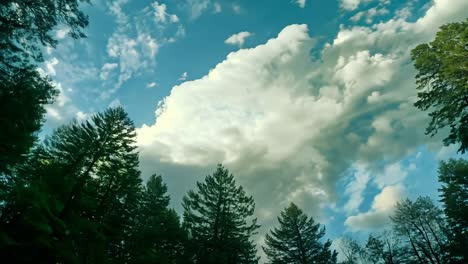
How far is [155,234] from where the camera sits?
65.2 feet

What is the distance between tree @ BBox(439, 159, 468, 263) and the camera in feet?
83.6

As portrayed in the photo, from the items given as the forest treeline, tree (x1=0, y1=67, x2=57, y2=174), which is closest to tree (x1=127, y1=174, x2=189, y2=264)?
the forest treeline

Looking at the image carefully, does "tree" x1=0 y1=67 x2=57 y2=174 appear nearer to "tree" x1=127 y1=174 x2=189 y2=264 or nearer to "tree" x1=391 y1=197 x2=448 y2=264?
"tree" x1=127 y1=174 x2=189 y2=264

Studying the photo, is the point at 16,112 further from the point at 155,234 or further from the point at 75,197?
the point at 155,234

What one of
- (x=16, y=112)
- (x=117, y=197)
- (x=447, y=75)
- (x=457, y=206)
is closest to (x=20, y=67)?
(x=16, y=112)

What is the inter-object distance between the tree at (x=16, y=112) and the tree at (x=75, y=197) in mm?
1307

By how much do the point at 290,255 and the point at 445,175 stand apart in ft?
63.6

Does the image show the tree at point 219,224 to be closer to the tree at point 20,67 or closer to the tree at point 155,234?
the tree at point 155,234

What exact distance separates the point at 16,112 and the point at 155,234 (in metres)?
13.3

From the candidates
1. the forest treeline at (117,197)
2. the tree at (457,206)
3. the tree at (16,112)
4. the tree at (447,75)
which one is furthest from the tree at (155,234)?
the tree at (457,206)

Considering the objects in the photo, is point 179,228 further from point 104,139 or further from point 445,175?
point 445,175

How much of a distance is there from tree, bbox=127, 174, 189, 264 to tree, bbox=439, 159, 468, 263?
27.2m

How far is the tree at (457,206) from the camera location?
25.5 metres

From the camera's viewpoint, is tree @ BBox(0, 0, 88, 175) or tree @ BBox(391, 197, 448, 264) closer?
tree @ BBox(0, 0, 88, 175)
